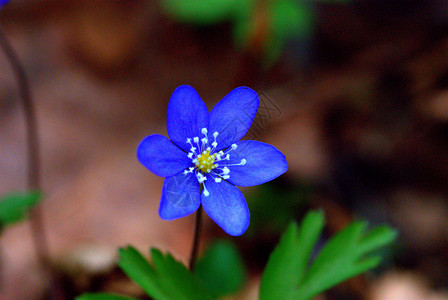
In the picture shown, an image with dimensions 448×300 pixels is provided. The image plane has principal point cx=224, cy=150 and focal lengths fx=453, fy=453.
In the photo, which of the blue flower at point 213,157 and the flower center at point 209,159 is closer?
the blue flower at point 213,157

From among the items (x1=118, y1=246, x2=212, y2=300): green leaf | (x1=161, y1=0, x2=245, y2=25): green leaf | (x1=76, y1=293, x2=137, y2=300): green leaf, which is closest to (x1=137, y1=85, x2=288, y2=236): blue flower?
(x1=118, y1=246, x2=212, y2=300): green leaf

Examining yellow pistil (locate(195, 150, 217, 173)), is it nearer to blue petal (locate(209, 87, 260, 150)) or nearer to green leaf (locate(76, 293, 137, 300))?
blue petal (locate(209, 87, 260, 150))

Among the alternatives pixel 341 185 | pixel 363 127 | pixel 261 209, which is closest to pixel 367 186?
pixel 341 185

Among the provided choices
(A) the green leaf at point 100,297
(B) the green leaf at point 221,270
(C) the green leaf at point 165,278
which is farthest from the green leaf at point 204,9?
(A) the green leaf at point 100,297

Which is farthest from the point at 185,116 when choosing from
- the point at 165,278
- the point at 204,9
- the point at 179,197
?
the point at 204,9

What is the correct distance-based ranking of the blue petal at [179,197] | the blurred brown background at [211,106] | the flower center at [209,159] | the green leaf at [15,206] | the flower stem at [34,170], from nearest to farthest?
the blue petal at [179,197]
the flower center at [209,159]
the green leaf at [15,206]
the flower stem at [34,170]
the blurred brown background at [211,106]

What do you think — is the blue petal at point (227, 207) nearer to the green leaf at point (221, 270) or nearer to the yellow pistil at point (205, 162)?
the yellow pistil at point (205, 162)
